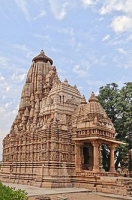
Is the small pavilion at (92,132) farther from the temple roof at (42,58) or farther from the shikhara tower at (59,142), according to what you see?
the temple roof at (42,58)

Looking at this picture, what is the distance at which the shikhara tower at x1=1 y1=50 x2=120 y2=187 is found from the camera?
2097 centimetres

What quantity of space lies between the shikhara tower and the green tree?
4754 millimetres

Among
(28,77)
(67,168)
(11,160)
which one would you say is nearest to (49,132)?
(67,168)

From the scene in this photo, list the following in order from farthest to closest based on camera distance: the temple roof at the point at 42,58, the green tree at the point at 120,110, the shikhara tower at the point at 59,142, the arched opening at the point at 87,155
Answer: the temple roof at the point at 42,58
the green tree at the point at 120,110
the arched opening at the point at 87,155
the shikhara tower at the point at 59,142

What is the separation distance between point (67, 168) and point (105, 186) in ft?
15.3

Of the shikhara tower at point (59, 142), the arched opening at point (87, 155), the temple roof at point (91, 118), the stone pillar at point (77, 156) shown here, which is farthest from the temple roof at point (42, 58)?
the stone pillar at point (77, 156)

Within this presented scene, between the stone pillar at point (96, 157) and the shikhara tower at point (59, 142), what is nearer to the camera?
the stone pillar at point (96, 157)

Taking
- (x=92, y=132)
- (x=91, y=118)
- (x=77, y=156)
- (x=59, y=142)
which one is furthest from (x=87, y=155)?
(x=91, y=118)

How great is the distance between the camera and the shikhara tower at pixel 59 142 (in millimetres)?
20969

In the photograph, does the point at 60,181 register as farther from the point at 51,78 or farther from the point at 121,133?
the point at 51,78

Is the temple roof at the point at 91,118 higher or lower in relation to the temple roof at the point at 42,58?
lower

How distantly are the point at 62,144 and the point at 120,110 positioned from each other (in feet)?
32.0

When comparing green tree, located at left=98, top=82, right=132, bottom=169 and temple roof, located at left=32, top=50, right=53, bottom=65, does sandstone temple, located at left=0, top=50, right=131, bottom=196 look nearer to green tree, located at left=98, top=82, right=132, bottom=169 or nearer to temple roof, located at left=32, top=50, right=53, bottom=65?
green tree, located at left=98, top=82, right=132, bottom=169

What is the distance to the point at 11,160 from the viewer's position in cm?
2759
